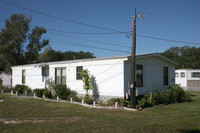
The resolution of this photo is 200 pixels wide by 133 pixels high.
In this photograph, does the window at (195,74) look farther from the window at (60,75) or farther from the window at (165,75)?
the window at (60,75)

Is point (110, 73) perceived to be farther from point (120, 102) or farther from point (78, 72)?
Result: point (78, 72)

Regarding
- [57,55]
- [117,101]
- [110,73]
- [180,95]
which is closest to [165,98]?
[180,95]

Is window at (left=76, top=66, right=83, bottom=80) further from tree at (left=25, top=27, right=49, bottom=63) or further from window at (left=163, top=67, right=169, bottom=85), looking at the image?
tree at (left=25, top=27, right=49, bottom=63)

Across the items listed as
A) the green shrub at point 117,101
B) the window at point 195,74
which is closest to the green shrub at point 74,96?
the green shrub at point 117,101

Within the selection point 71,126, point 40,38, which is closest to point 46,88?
point 71,126

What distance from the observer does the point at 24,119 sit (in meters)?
8.37

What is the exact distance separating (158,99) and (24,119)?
8.13 meters

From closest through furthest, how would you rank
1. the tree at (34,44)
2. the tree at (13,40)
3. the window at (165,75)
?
the window at (165,75), the tree at (13,40), the tree at (34,44)

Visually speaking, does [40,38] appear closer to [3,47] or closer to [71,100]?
[3,47]

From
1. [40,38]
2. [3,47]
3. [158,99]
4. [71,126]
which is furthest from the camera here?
[40,38]

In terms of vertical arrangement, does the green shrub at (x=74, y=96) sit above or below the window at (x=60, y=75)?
below

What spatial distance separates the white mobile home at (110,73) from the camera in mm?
12586

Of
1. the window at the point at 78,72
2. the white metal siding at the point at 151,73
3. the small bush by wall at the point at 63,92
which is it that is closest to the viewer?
the white metal siding at the point at 151,73

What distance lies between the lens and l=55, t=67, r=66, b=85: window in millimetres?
16109
